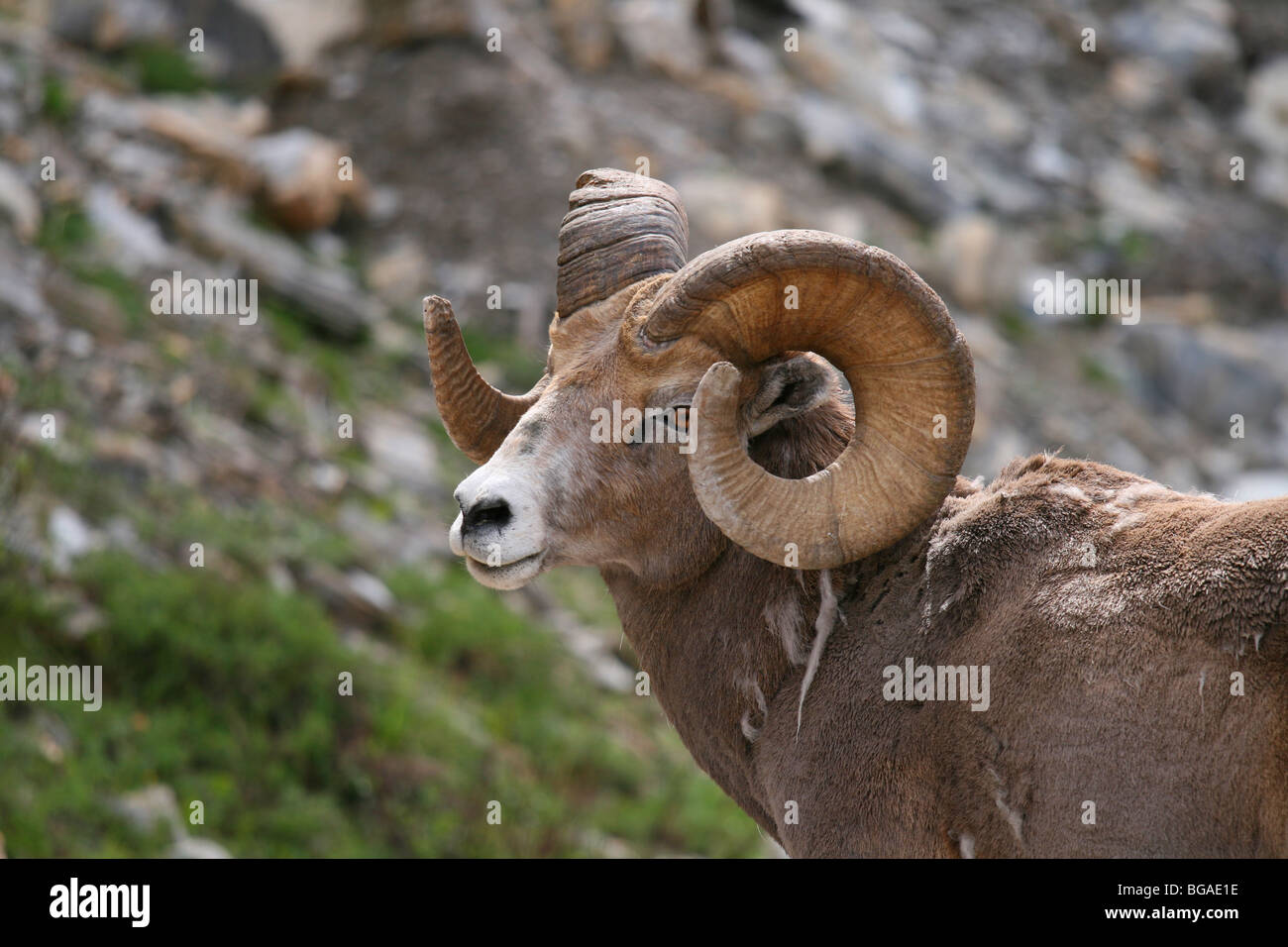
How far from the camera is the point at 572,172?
22625 mm

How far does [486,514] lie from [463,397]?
1.19 meters

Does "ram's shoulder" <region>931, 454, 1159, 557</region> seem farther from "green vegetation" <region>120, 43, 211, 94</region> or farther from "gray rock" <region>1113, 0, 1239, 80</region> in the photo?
"gray rock" <region>1113, 0, 1239, 80</region>

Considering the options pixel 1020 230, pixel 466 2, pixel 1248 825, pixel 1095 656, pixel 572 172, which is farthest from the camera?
pixel 1020 230

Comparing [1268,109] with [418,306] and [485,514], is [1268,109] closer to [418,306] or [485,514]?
[418,306]

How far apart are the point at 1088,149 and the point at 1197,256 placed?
3879 millimetres

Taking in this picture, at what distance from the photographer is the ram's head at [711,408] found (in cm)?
553

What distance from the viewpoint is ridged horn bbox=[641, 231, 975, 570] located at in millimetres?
A: 5480

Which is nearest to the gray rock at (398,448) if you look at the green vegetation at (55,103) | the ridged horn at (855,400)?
the green vegetation at (55,103)

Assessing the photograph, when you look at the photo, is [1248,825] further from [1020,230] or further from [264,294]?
[1020,230]

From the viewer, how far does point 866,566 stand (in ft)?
19.7

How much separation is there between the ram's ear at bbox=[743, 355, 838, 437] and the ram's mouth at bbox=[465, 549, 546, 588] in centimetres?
112
